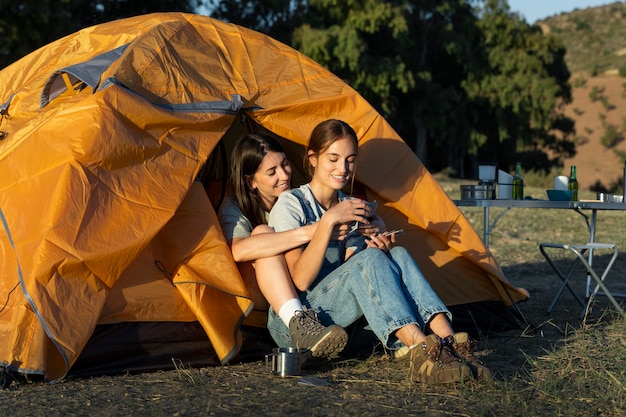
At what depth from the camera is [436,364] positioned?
3.97 metres

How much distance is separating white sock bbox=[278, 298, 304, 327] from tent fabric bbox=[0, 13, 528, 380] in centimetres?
24

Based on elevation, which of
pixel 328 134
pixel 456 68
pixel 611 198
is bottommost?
pixel 611 198

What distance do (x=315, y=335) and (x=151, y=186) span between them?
44.8 inches

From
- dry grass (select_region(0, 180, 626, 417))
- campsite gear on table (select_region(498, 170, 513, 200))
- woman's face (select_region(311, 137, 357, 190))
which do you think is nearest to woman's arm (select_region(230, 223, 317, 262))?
woman's face (select_region(311, 137, 357, 190))

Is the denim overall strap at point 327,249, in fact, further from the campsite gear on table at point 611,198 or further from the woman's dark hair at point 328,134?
the campsite gear on table at point 611,198

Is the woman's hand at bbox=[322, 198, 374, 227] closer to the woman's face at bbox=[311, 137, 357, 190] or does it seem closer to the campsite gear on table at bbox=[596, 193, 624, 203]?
the woman's face at bbox=[311, 137, 357, 190]

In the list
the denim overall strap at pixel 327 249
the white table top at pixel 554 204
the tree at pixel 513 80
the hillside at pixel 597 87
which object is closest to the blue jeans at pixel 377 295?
the denim overall strap at pixel 327 249

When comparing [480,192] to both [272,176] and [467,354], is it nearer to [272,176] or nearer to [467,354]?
[272,176]

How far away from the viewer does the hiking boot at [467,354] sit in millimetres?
4023

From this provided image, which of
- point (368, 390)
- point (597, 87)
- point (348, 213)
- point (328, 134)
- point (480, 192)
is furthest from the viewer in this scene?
point (597, 87)

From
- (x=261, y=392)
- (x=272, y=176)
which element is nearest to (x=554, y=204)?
(x=272, y=176)

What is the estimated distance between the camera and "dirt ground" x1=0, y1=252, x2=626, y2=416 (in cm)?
374

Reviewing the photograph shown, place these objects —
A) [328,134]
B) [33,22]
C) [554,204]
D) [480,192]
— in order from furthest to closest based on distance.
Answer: [33,22]
[480,192]
[554,204]
[328,134]

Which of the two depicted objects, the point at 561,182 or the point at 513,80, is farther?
the point at 513,80
